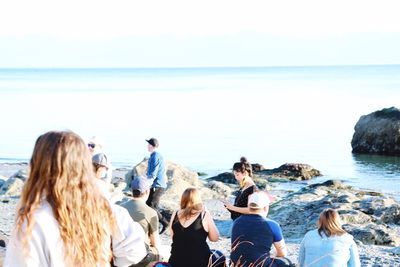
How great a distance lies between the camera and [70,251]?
3520 mm

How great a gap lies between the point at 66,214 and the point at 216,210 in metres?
17.0

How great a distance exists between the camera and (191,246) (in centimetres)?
848

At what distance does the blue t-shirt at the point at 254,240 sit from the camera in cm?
839

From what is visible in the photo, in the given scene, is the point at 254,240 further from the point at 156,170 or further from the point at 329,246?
the point at 156,170

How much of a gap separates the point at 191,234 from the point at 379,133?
33.5 meters

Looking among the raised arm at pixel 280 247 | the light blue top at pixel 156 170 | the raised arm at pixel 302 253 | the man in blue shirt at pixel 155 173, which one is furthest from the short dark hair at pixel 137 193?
the light blue top at pixel 156 170

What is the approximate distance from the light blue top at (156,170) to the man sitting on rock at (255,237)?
5448 mm

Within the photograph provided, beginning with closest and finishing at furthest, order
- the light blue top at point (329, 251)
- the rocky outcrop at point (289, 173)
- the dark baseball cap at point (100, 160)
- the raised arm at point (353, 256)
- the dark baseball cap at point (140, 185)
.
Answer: the light blue top at point (329, 251)
the raised arm at point (353, 256)
the dark baseball cap at point (140, 185)
the dark baseball cap at point (100, 160)
the rocky outcrop at point (289, 173)

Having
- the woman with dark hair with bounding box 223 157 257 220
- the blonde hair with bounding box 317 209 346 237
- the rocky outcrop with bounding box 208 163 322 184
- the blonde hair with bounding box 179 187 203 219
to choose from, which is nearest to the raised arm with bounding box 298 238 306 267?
the blonde hair with bounding box 317 209 346 237

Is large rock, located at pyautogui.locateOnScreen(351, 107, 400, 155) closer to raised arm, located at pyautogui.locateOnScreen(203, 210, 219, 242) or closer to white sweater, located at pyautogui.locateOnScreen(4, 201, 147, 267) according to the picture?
raised arm, located at pyautogui.locateOnScreen(203, 210, 219, 242)

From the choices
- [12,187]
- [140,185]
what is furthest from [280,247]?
[12,187]

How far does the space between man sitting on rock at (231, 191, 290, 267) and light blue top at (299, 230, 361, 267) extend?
1.09 ft

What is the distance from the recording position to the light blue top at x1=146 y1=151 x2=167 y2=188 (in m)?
13.9

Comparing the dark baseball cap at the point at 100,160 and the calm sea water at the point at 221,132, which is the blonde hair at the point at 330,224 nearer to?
the dark baseball cap at the point at 100,160
